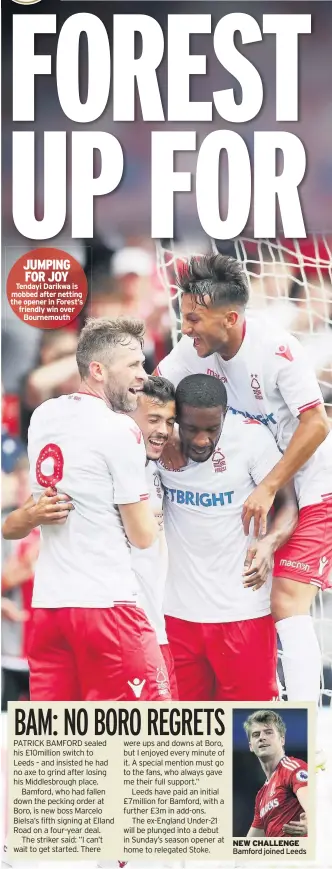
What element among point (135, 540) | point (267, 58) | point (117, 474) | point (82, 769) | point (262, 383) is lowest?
point (82, 769)

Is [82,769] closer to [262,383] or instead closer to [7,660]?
[7,660]

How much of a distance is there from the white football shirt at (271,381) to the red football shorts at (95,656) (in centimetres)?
60

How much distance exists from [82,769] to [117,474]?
828 mm

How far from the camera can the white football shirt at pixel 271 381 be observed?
95.3 inches

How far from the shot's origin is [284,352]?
2.43 m

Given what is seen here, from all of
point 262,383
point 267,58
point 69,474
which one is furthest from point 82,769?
point 267,58

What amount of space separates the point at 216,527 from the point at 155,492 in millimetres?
196

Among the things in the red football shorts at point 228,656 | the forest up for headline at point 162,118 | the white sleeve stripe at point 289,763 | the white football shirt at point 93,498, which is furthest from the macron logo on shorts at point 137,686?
the forest up for headline at point 162,118

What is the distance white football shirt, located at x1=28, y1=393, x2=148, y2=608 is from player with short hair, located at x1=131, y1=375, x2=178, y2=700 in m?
0.03

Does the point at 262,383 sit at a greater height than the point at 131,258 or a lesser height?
lesser

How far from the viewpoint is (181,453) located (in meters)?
2.43

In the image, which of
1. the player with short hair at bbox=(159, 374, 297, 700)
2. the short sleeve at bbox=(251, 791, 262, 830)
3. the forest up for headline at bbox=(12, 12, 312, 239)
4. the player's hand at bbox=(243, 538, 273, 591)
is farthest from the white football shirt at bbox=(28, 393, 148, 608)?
the short sleeve at bbox=(251, 791, 262, 830)

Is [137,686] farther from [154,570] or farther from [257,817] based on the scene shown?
[257,817]

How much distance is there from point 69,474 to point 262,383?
59 centimetres
